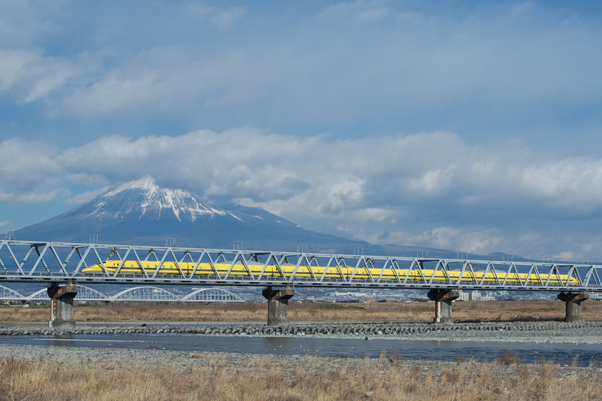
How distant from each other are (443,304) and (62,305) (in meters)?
49.2

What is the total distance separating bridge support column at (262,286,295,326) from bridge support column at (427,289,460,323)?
23.0m

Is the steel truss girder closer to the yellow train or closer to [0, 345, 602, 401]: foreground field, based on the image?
the yellow train

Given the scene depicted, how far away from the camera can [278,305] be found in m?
72.9

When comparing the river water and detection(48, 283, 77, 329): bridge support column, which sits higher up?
detection(48, 283, 77, 329): bridge support column

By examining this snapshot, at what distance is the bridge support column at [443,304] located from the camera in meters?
84.0

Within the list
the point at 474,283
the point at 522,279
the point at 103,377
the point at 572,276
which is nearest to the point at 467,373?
the point at 103,377

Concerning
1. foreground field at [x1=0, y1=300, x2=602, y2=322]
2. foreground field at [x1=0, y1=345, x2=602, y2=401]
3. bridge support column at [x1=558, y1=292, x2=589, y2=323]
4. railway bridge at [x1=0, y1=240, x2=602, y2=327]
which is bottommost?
foreground field at [x1=0, y1=300, x2=602, y2=322]

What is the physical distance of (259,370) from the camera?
1024 inches

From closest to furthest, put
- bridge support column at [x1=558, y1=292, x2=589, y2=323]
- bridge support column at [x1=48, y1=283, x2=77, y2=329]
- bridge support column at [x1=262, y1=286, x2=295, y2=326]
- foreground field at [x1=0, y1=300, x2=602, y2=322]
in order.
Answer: bridge support column at [x1=48, y1=283, x2=77, y2=329] → bridge support column at [x1=262, y1=286, x2=295, y2=326] → foreground field at [x1=0, y1=300, x2=602, y2=322] → bridge support column at [x1=558, y1=292, x2=589, y2=323]

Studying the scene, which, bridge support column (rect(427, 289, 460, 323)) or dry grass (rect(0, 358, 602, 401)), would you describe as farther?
bridge support column (rect(427, 289, 460, 323))

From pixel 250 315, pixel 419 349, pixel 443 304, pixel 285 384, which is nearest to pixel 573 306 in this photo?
pixel 443 304

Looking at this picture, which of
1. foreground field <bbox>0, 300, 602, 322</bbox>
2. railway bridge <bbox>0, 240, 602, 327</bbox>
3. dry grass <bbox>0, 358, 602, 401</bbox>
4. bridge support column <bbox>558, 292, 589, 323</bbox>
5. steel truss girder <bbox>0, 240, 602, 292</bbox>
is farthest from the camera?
bridge support column <bbox>558, 292, 589, 323</bbox>

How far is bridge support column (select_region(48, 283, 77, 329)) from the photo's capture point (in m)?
62.6

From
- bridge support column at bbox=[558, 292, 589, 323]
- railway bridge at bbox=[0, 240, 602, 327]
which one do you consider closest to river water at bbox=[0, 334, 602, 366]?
railway bridge at bbox=[0, 240, 602, 327]
